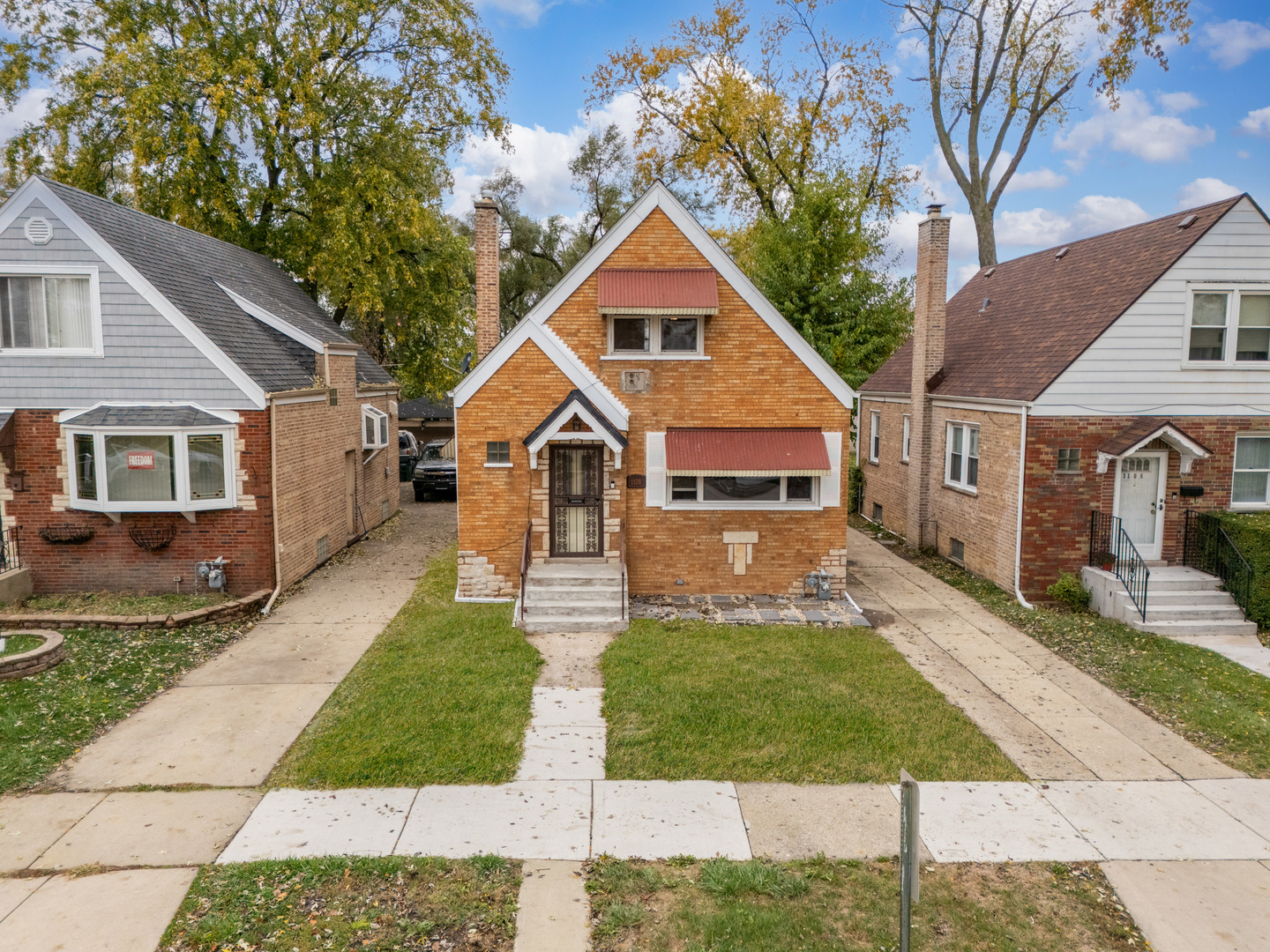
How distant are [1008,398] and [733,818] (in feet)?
35.7

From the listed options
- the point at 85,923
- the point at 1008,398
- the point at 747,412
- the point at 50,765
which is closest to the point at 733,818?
the point at 85,923

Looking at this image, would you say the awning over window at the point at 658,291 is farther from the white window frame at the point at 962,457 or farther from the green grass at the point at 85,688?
the green grass at the point at 85,688

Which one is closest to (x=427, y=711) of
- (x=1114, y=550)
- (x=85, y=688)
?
(x=85, y=688)

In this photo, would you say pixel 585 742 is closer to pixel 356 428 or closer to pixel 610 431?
pixel 610 431

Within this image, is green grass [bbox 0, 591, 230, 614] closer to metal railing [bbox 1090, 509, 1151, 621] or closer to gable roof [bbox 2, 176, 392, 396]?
gable roof [bbox 2, 176, 392, 396]

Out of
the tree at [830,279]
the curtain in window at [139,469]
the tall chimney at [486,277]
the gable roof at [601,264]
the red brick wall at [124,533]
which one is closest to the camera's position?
the curtain in window at [139,469]

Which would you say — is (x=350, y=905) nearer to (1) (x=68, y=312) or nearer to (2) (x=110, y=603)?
(2) (x=110, y=603)

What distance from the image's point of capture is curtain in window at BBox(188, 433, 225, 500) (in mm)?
13906

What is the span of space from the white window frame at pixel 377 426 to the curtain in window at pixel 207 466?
6.65 m

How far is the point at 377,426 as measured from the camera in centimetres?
2125

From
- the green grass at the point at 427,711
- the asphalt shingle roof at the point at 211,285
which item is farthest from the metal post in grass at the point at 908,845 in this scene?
the asphalt shingle roof at the point at 211,285

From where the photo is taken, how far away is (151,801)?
7.78 meters

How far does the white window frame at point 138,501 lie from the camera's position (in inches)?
531

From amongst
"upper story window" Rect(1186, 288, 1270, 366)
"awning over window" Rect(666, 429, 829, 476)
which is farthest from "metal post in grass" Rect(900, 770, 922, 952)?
"upper story window" Rect(1186, 288, 1270, 366)
